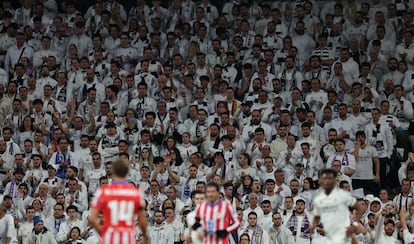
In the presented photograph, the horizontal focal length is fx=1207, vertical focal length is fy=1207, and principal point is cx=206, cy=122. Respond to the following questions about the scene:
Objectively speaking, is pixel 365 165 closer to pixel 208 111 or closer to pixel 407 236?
pixel 407 236

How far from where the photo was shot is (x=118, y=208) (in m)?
17.6

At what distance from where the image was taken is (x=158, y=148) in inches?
1089

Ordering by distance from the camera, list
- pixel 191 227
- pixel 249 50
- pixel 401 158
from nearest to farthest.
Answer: pixel 191 227 → pixel 401 158 → pixel 249 50

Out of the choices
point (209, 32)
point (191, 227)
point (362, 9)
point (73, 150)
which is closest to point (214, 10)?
point (209, 32)

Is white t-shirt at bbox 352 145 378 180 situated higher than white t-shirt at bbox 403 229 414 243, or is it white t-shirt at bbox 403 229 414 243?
white t-shirt at bbox 352 145 378 180

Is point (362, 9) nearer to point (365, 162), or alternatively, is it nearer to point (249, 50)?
point (249, 50)

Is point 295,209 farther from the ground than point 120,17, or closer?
closer

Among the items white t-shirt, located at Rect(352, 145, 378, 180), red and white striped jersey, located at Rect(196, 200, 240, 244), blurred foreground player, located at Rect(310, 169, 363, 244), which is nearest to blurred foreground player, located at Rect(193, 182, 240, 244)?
red and white striped jersey, located at Rect(196, 200, 240, 244)

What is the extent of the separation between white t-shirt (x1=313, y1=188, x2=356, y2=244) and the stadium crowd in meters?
5.41

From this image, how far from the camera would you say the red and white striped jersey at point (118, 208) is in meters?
17.5

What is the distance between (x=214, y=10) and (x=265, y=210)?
25.6 ft

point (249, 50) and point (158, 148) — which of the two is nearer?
point (158, 148)

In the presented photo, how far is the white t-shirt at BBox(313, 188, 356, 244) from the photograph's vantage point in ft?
62.0

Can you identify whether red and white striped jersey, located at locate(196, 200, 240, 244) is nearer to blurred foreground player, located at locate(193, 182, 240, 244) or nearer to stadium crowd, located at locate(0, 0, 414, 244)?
blurred foreground player, located at locate(193, 182, 240, 244)
